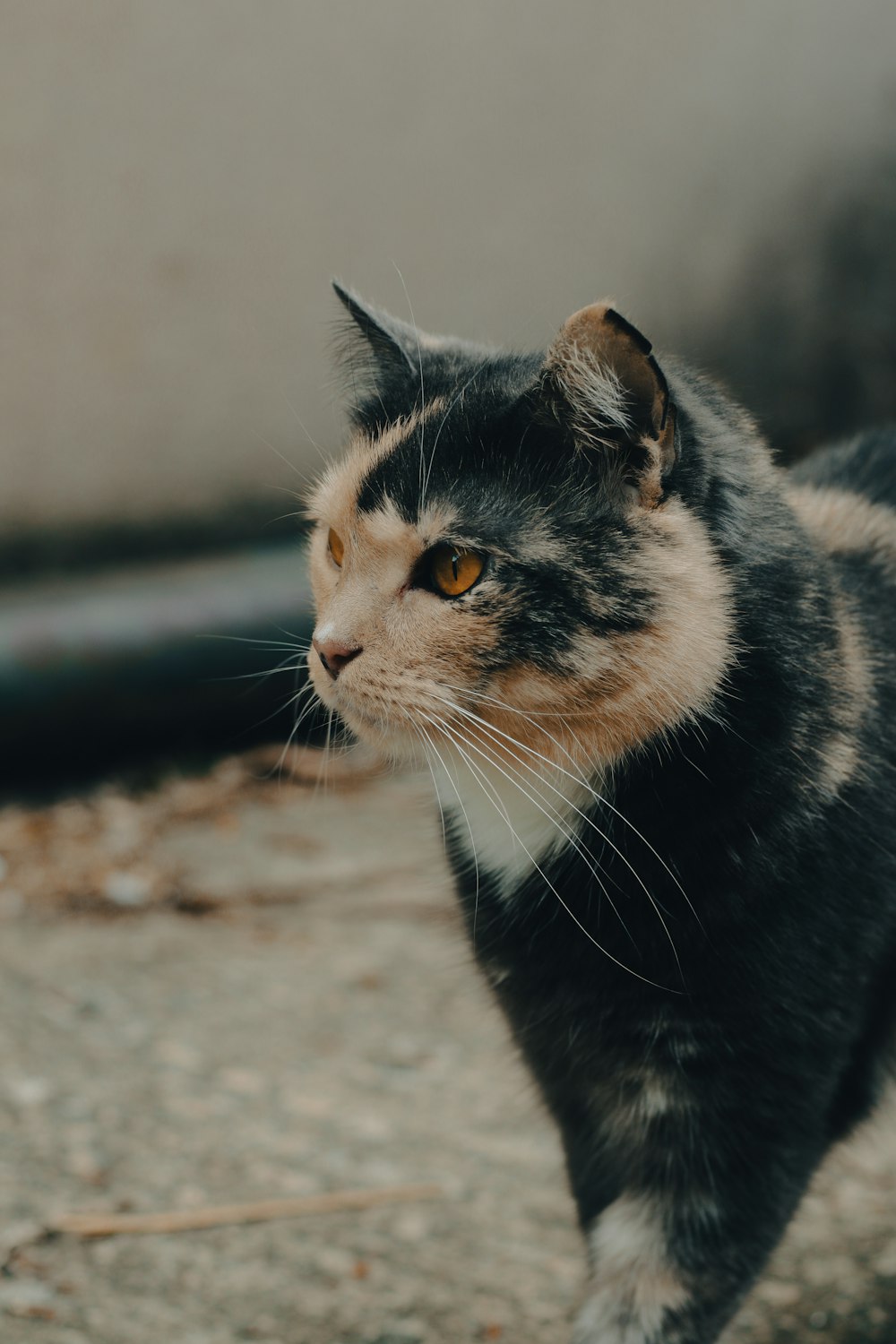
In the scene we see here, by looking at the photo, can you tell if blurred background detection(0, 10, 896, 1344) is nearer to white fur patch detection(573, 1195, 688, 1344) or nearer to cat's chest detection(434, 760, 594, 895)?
white fur patch detection(573, 1195, 688, 1344)

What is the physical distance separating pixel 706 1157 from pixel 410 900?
1.63 meters

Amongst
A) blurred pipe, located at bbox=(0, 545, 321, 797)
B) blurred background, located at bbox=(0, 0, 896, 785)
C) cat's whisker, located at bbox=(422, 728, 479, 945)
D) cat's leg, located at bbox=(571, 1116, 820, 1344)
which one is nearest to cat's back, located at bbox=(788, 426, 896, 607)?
cat's whisker, located at bbox=(422, 728, 479, 945)

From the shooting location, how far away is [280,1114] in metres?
Result: 2.29

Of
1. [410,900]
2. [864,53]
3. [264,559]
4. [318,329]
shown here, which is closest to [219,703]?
[264,559]

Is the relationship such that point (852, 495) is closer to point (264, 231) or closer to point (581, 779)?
point (581, 779)

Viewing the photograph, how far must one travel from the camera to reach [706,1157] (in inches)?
57.7

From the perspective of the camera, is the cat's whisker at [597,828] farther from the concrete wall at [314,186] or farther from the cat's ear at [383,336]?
the concrete wall at [314,186]

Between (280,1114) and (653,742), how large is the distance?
123cm

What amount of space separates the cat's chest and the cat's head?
0.17ft

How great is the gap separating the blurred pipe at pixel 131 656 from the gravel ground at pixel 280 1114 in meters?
0.17

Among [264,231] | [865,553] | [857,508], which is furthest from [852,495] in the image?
[264,231]

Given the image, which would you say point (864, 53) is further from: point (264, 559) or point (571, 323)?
point (571, 323)

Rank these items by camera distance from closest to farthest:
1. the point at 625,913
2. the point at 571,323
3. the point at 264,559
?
the point at 571,323 → the point at 625,913 → the point at 264,559

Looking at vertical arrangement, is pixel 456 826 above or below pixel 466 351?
below
